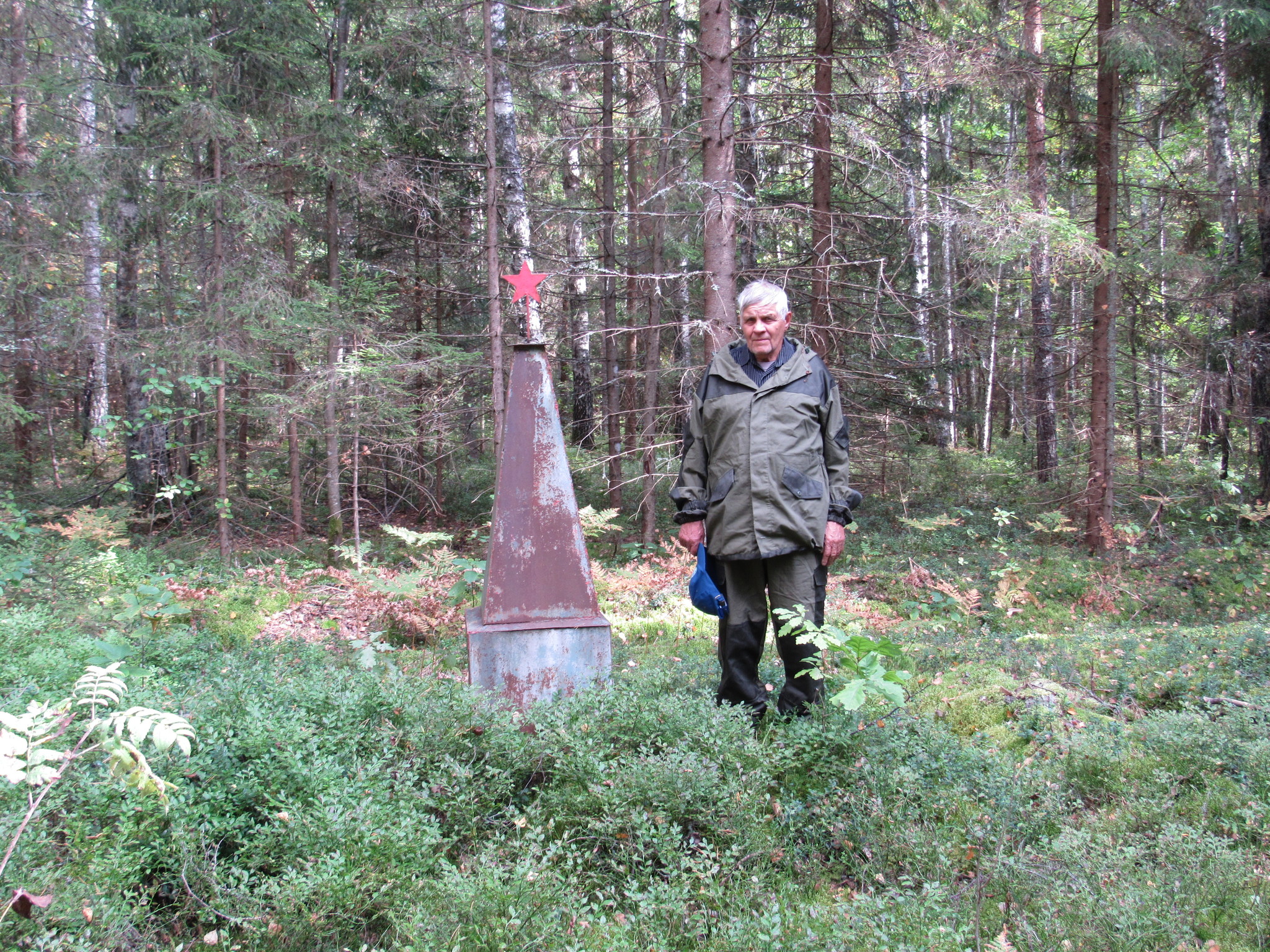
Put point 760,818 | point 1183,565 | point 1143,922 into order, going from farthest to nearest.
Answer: point 1183,565 < point 760,818 < point 1143,922

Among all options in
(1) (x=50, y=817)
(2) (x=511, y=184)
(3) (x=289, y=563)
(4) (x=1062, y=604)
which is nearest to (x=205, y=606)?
(3) (x=289, y=563)

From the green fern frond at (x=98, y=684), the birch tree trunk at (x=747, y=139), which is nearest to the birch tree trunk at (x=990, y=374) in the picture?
the birch tree trunk at (x=747, y=139)

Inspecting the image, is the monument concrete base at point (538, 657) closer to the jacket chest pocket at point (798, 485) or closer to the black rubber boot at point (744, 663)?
the black rubber boot at point (744, 663)

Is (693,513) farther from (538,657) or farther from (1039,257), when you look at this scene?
(1039,257)

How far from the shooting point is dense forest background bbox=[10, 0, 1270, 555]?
8547 mm

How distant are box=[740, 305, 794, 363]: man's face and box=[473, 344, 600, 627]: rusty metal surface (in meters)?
1.31

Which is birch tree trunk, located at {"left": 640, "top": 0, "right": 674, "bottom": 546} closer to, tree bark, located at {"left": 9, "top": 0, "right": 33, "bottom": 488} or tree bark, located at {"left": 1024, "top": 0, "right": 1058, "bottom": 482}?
tree bark, located at {"left": 1024, "top": 0, "right": 1058, "bottom": 482}

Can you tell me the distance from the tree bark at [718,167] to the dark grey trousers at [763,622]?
11.4 ft

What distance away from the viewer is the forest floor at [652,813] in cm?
228

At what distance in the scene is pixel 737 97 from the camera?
671 cm

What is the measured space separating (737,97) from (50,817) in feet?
21.9

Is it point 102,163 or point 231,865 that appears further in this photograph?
point 102,163

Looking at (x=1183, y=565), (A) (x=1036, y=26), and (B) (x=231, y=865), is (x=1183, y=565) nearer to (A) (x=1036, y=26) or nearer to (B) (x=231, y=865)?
(A) (x=1036, y=26)

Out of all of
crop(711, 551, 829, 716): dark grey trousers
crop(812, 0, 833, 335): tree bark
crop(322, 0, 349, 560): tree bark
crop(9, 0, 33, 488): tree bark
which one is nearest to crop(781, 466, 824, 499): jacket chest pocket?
crop(711, 551, 829, 716): dark grey trousers
